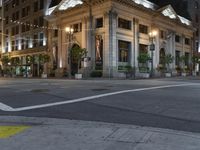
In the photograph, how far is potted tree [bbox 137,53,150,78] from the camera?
168 ft

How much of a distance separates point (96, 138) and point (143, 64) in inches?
1972

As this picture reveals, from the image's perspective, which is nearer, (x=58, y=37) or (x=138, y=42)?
(x=138, y=42)

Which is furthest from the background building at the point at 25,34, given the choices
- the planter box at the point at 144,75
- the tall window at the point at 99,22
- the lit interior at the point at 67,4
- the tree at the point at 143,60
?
the planter box at the point at 144,75

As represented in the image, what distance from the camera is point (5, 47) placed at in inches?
3110

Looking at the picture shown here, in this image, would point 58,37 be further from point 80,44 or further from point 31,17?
point 31,17

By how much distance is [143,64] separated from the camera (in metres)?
55.9

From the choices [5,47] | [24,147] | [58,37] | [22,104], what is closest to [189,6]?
[58,37]

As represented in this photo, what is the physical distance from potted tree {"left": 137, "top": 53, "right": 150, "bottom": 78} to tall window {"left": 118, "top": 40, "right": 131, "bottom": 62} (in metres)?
2.10

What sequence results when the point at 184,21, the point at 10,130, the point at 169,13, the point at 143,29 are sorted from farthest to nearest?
the point at 184,21 → the point at 169,13 → the point at 143,29 → the point at 10,130

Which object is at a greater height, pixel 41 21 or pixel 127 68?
pixel 41 21

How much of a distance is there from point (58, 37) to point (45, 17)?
5.85 meters

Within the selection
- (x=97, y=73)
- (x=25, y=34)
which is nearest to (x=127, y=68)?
(x=97, y=73)

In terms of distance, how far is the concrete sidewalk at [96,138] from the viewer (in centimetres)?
582

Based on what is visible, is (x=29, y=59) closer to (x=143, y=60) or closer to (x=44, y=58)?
(x=44, y=58)
